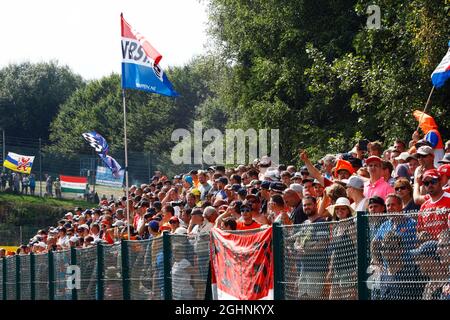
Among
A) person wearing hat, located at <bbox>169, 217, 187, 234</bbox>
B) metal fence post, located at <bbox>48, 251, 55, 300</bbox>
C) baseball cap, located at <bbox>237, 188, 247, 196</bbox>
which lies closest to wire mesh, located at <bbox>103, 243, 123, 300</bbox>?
person wearing hat, located at <bbox>169, 217, 187, 234</bbox>

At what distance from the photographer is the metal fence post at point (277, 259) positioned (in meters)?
11.5

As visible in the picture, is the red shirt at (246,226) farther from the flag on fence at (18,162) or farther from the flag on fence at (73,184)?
the flag on fence at (73,184)

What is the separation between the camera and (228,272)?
12.8m

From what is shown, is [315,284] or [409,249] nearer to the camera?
[409,249]

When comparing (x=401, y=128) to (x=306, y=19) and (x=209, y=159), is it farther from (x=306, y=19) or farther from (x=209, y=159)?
(x=209, y=159)

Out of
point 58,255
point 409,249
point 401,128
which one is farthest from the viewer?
point 401,128

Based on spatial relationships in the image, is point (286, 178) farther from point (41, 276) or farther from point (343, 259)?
point (343, 259)

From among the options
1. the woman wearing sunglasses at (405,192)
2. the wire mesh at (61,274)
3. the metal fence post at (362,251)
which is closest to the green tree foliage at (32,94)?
the wire mesh at (61,274)

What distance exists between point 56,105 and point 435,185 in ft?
351

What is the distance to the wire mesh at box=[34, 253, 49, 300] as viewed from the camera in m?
20.9

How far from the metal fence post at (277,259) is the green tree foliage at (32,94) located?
99.4 metres

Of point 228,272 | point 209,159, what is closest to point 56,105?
point 209,159

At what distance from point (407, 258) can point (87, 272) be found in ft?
32.3
